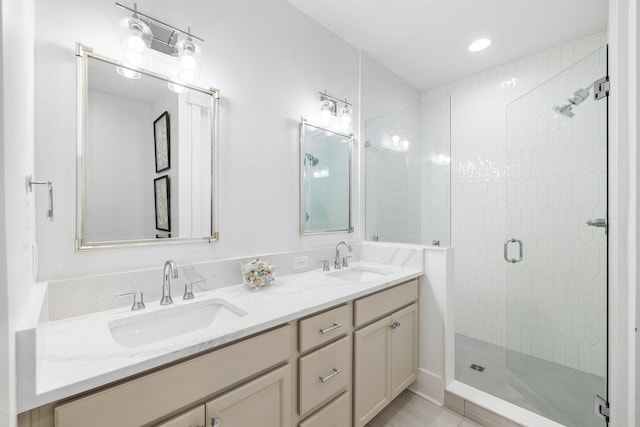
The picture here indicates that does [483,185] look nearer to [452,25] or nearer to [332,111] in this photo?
[452,25]

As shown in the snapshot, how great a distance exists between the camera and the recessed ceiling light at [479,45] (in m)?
2.29

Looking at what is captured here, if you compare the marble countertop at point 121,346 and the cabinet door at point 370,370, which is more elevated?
the marble countertop at point 121,346

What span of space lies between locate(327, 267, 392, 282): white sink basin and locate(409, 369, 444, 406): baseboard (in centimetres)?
73

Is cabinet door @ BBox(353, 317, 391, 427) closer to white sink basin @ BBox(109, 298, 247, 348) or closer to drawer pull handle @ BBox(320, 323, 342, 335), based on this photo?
drawer pull handle @ BBox(320, 323, 342, 335)

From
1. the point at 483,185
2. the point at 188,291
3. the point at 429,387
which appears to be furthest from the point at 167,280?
the point at 483,185

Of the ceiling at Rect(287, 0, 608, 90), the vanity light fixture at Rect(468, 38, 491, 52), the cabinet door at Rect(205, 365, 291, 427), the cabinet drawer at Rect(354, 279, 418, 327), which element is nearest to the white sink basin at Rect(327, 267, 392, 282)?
the cabinet drawer at Rect(354, 279, 418, 327)

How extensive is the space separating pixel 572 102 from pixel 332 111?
152 centimetres

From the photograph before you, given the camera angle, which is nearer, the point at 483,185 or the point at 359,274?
the point at 359,274

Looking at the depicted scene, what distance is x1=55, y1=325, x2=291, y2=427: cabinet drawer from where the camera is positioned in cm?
72

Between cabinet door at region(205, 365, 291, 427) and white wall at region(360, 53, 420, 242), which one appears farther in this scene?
white wall at region(360, 53, 420, 242)

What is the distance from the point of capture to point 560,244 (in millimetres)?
1878

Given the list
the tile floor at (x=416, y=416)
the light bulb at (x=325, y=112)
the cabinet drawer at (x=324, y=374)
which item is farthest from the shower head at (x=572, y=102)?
the tile floor at (x=416, y=416)

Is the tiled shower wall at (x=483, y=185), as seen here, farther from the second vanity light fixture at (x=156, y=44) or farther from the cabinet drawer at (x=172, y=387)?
the second vanity light fixture at (x=156, y=44)

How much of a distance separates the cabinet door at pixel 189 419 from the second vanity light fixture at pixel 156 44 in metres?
1.37
